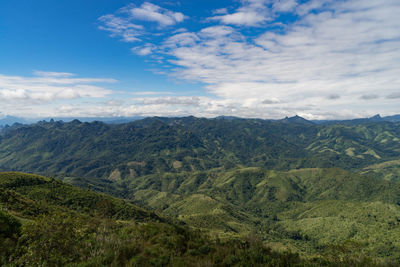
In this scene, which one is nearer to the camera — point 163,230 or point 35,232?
point 35,232

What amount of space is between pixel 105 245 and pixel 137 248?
5511 millimetres

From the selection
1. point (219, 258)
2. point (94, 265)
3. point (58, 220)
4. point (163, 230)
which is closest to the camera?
point (94, 265)

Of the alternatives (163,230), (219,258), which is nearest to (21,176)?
(163,230)

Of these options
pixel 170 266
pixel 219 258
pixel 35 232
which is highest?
pixel 35 232

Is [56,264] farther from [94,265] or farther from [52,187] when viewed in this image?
[52,187]

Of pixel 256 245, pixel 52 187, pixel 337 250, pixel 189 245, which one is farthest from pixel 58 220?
pixel 52 187

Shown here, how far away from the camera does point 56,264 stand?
2722cm

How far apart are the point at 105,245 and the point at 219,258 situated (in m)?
20.0

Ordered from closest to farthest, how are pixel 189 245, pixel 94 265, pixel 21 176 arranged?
pixel 94 265 → pixel 189 245 → pixel 21 176

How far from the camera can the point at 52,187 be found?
180 m

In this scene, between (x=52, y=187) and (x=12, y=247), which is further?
(x=52, y=187)

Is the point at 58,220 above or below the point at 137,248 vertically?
above

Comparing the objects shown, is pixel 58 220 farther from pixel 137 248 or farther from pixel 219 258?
pixel 219 258

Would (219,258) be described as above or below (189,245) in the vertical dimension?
above
